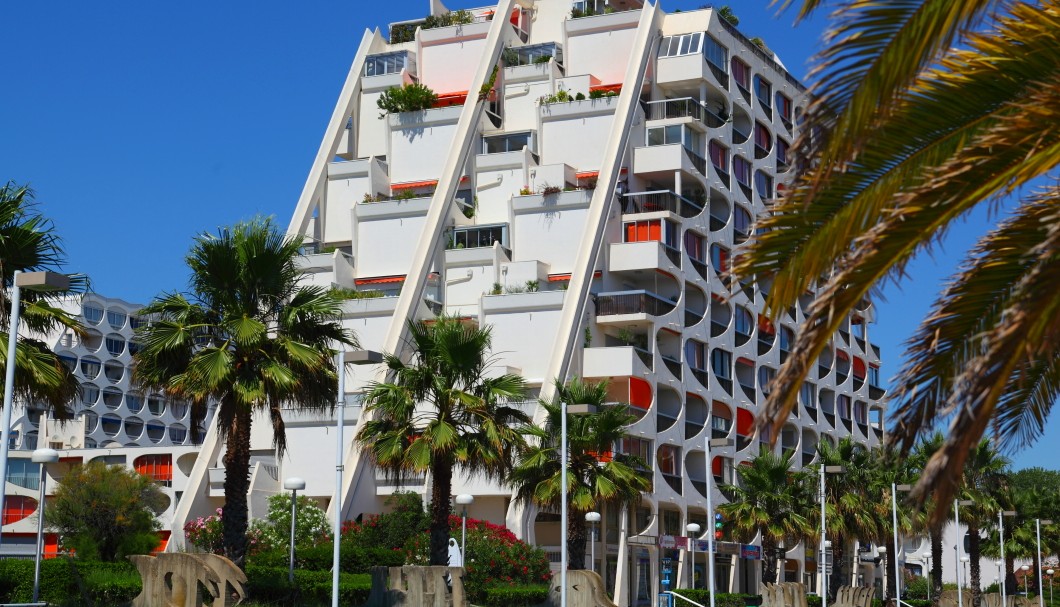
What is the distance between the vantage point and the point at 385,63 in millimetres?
74938

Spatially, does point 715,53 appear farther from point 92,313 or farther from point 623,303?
point 92,313

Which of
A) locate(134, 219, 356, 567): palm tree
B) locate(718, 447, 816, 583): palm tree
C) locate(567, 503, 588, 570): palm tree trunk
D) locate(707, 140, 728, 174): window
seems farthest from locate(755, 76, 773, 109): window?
locate(134, 219, 356, 567): palm tree

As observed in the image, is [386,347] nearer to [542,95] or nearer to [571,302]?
[571,302]

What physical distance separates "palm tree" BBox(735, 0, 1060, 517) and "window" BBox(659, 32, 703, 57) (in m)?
60.4

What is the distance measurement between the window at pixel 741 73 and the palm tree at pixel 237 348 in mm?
46199

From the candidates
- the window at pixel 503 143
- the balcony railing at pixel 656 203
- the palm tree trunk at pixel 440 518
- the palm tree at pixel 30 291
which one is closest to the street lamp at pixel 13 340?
the palm tree at pixel 30 291

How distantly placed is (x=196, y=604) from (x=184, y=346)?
19.8ft

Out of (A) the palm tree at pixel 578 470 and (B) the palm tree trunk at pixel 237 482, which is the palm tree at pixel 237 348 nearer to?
(B) the palm tree trunk at pixel 237 482

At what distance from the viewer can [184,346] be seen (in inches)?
1208

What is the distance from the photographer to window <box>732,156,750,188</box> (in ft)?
A: 239

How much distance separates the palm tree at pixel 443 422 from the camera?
3494 centimetres

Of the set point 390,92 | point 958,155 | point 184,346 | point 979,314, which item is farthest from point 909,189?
point 390,92

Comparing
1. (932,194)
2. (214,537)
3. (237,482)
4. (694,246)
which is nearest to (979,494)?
(694,246)

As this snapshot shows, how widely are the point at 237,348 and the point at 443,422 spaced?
257 inches
